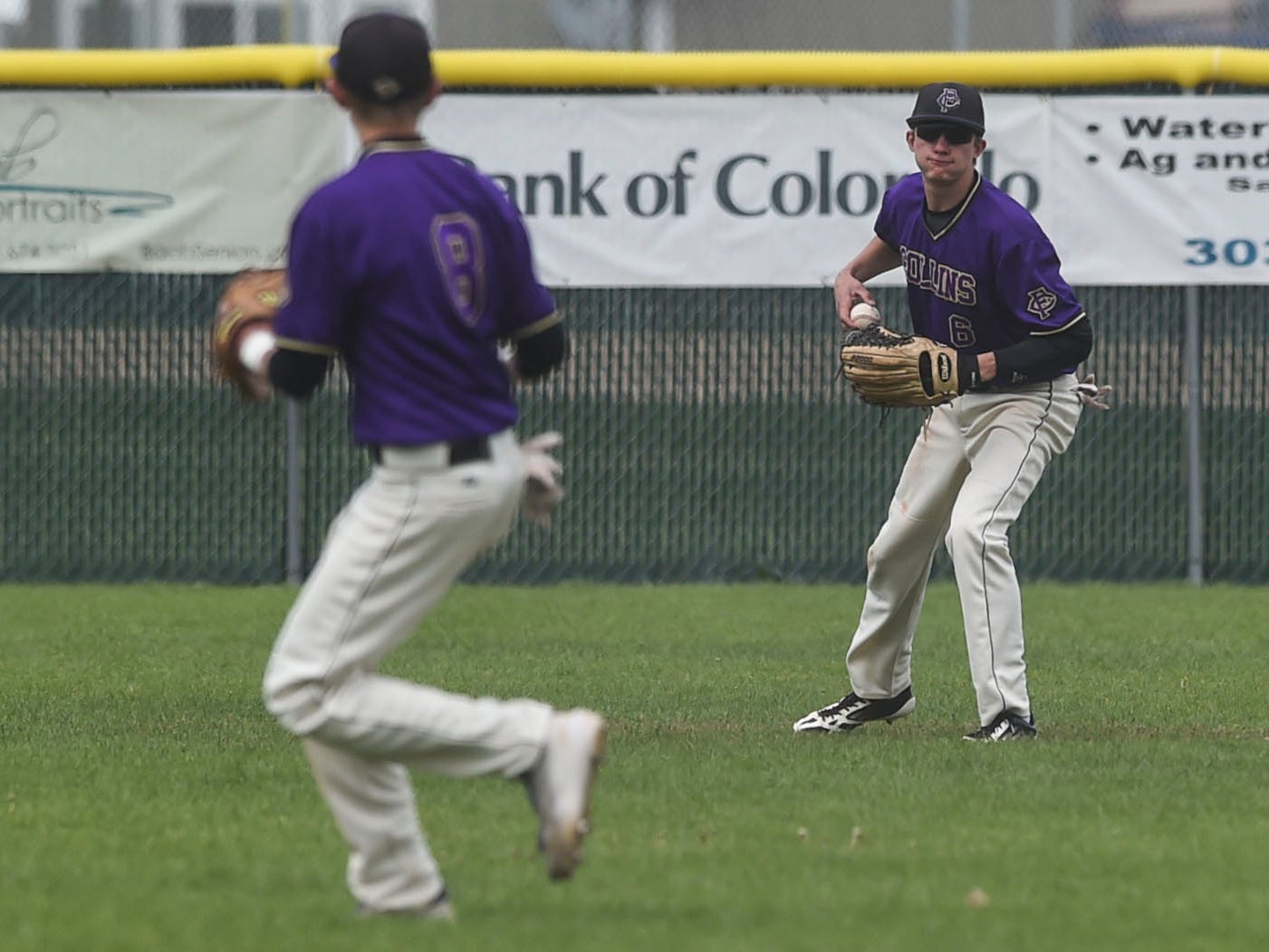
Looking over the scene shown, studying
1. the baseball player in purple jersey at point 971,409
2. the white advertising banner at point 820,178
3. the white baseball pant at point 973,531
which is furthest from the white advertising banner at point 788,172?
the white baseball pant at point 973,531

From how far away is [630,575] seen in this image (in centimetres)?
1235

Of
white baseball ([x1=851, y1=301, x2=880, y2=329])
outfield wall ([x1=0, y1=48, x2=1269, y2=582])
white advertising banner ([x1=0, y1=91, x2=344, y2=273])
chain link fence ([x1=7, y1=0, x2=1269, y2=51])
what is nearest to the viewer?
white baseball ([x1=851, y1=301, x2=880, y2=329])

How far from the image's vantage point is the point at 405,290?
4543mm

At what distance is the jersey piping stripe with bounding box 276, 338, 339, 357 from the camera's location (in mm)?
4535

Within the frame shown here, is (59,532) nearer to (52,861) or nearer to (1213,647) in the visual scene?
(1213,647)

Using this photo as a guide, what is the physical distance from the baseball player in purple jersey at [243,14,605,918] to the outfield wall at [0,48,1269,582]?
7459 mm

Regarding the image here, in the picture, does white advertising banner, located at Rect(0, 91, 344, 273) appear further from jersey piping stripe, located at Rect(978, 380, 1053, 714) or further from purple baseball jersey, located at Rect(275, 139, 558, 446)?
A: purple baseball jersey, located at Rect(275, 139, 558, 446)

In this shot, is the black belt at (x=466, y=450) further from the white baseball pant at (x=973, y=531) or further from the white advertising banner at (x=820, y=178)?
the white advertising banner at (x=820, y=178)

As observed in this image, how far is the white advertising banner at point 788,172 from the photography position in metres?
12.1

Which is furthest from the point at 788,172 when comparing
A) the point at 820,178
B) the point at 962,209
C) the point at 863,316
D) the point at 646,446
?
the point at 962,209

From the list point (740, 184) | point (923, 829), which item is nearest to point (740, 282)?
point (740, 184)

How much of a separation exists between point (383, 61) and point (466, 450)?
0.82m

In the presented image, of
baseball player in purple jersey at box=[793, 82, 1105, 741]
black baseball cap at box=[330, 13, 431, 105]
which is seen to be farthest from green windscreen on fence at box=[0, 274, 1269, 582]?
black baseball cap at box=[330, 13, 431, 105]

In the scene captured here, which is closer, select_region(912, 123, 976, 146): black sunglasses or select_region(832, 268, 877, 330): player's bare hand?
select_region(912, 123, 976, 146): black sunglasses
